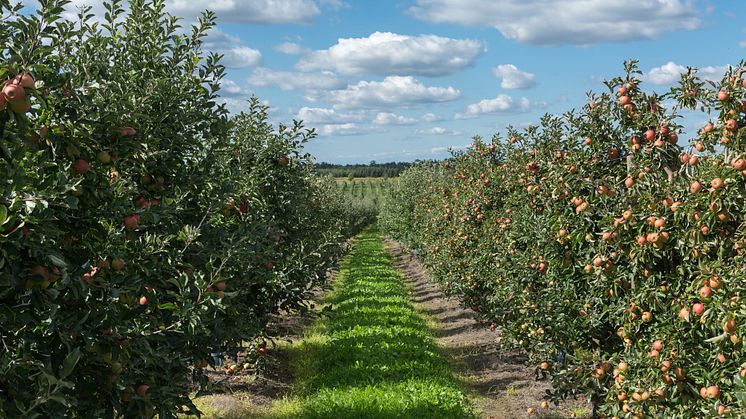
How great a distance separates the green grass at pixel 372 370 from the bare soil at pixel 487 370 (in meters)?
0.43

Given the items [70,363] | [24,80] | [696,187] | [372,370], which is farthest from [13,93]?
[372,370]

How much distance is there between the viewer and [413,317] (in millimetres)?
15289

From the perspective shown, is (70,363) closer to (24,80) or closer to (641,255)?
(24,80)

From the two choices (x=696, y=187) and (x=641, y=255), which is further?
(x=641, y=255)

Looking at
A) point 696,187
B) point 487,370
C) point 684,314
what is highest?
point 696,187

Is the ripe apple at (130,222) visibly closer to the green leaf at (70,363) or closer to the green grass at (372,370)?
the green leaf at (70,363)

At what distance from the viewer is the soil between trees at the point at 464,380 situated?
8.67 meters

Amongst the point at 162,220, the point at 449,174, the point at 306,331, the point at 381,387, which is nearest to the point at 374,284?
the point at 449,174

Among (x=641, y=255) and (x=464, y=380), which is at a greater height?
(x=641, y=255)

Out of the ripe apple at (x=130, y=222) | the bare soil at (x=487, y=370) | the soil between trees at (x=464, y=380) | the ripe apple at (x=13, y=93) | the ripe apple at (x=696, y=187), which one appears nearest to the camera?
the ripe apple at (x=13, y=93)

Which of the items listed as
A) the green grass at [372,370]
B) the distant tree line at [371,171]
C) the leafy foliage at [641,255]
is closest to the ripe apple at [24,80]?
the leafy foliage at [641,255]

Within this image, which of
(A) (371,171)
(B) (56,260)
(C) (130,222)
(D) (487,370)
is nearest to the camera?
(B) (56,260)

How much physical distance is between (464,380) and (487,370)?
0.99 meters

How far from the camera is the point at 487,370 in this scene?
37.2ft
